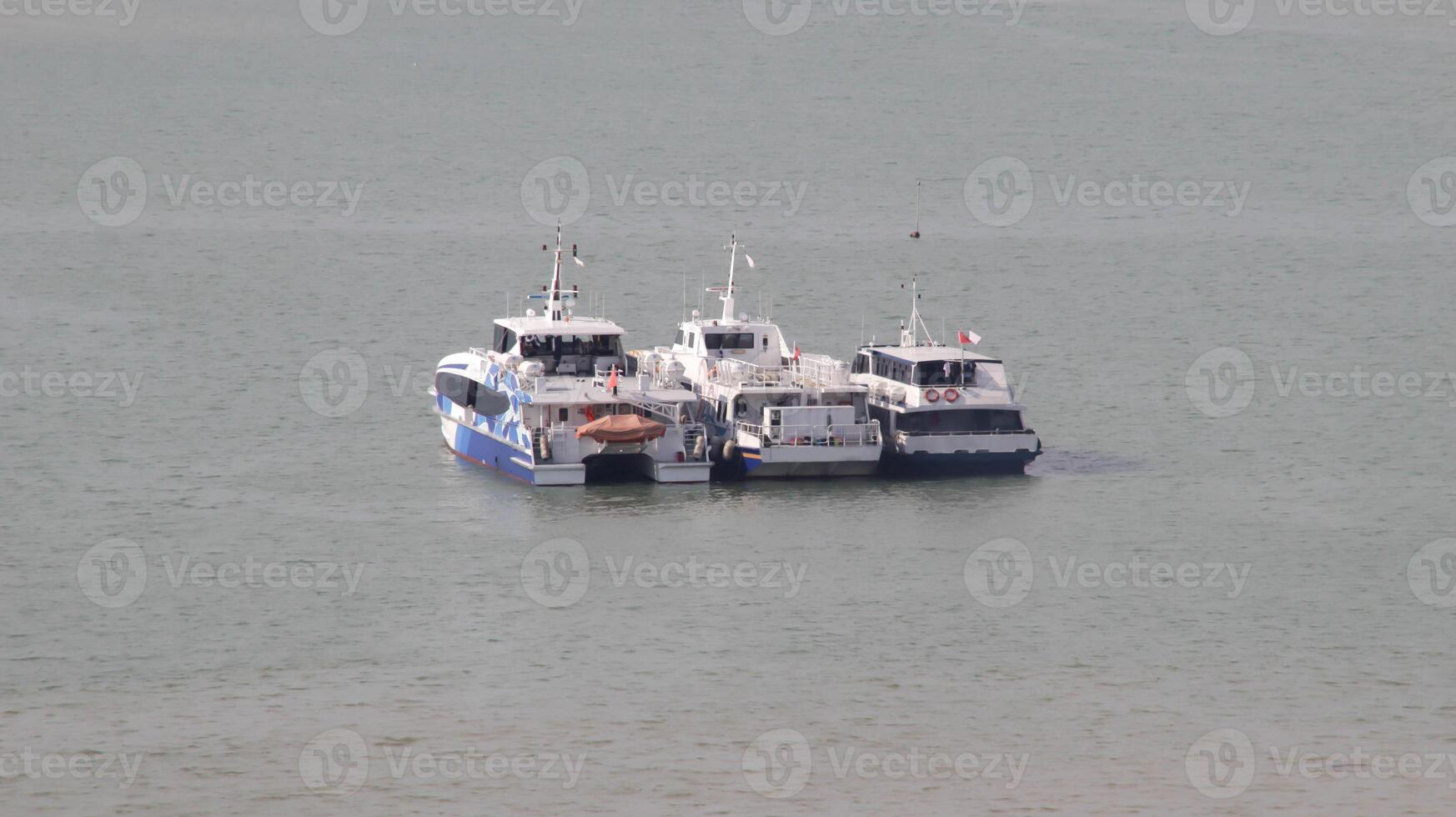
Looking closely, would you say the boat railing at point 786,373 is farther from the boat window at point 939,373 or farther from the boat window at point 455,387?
the boat window at point 455,387

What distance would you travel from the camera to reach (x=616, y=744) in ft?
108

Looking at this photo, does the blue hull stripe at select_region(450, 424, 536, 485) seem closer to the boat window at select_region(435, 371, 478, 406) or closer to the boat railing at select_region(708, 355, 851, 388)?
the boat window at select_region(435, 371, 478, 406)

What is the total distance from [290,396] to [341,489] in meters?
13.3

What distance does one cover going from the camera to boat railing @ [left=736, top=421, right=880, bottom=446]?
2002 inches

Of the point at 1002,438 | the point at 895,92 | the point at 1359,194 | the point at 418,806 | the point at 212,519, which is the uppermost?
the point at 895,92

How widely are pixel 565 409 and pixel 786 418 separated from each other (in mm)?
5232

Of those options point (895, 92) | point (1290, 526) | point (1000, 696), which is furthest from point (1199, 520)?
point (895, 92)

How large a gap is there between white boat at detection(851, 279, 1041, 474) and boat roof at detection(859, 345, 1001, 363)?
36mm

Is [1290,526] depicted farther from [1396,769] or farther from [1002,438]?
[1396,769]

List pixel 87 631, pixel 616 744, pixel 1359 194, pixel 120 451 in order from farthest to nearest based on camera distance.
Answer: pixel 1359 194 < pixel 120 451 < pixel 87 631 < pixel 616 744

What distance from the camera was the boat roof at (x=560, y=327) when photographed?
5384 centimetres

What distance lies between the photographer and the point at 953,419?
169 ft

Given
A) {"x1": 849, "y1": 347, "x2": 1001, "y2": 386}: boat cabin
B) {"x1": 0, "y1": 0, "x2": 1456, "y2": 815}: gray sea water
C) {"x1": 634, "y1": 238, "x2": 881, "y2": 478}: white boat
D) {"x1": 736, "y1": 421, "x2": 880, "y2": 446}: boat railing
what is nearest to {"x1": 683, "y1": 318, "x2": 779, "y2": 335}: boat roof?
{"x1": 634, "y1": 238, "x2": 881, "y2": 478}: white boat

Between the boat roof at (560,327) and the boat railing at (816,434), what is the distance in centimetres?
556
